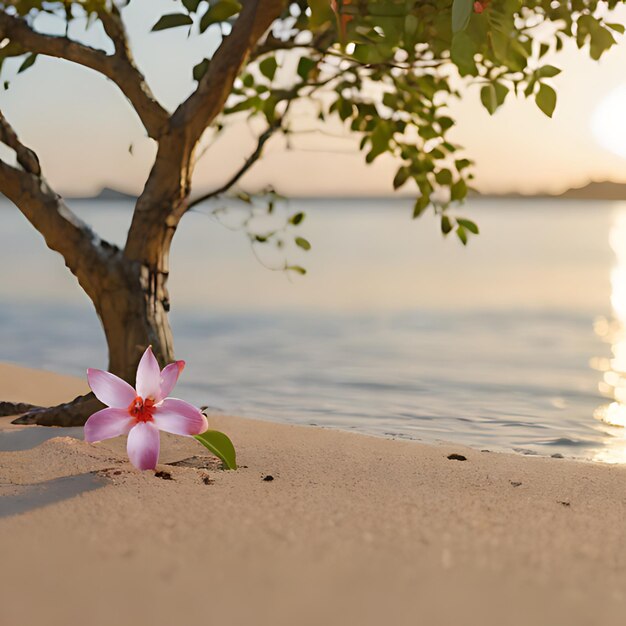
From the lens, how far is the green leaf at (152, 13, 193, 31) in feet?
8.70

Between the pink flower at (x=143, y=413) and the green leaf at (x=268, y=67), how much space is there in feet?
4.23

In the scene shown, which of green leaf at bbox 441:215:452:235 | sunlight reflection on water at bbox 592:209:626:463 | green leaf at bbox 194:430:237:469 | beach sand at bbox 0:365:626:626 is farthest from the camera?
sunlight reflection on water at bbox 592:209:626:463

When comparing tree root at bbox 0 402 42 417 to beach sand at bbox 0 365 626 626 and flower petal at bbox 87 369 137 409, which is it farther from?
flower petal at bbox 87 369 137 409

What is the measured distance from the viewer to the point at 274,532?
1.55 meters

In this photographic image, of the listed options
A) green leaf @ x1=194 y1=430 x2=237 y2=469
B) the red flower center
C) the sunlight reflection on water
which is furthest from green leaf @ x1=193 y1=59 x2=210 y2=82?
the sunlight reflection on water

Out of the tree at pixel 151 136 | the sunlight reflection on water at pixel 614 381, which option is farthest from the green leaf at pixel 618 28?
the sunlight reflection on water at pixel 614 381

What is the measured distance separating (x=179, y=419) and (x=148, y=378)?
0.11 m

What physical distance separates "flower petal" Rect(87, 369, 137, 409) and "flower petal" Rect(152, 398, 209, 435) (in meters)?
0.07

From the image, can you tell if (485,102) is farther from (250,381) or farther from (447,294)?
(447,294)

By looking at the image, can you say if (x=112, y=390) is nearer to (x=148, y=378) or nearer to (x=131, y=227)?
(x=148, y=378)

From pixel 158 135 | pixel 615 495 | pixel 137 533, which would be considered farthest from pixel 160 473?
pixel 158 135

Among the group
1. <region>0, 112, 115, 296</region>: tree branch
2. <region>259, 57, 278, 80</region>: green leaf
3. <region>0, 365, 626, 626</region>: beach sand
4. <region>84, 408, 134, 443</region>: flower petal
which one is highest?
<region>259, 57, 278, 80</region>: green leaf

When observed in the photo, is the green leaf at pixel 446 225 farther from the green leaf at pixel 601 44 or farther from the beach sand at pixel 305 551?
the beach sand at pixel 305 551

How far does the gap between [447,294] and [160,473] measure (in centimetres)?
1170
